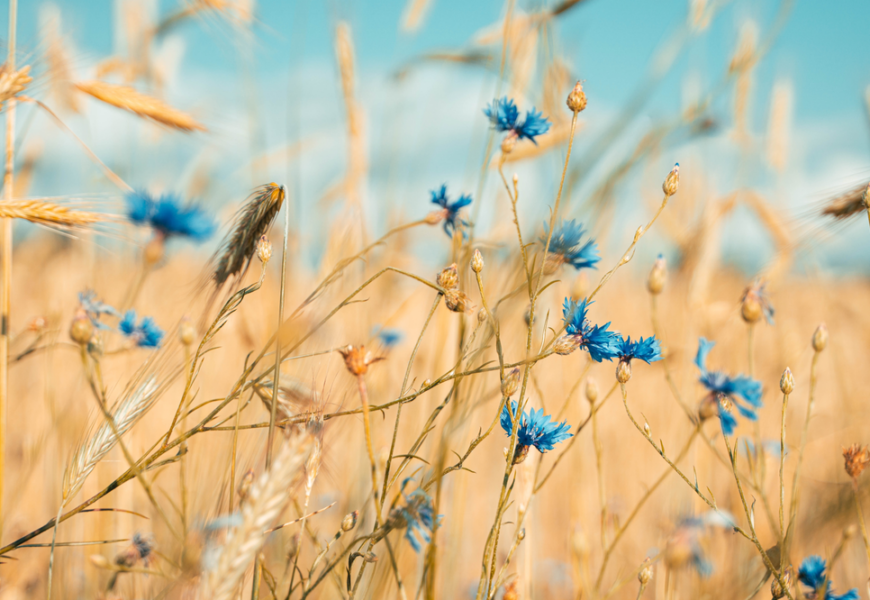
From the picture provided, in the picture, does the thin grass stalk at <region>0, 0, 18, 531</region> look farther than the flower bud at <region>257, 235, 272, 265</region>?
Yes

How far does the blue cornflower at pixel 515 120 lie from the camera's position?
76 centimetres

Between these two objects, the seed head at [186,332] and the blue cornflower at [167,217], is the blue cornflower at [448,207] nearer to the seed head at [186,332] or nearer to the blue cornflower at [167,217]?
the seed head at [186,332]

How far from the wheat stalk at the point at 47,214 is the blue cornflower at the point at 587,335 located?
66 centimetres

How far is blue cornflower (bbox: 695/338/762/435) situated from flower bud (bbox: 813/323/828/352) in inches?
4.2

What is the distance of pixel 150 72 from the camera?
171 cm

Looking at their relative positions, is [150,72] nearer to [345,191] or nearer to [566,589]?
[345,191]

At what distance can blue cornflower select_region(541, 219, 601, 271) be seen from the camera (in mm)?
701

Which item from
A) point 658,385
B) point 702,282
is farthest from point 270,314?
point 658,385

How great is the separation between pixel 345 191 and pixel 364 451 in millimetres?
798

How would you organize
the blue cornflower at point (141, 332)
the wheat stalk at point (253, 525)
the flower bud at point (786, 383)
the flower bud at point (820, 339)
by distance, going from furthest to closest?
1. the blue cornflower at point (141, 332)
2. the flower bud at point (820, 339)
3. the flower bud at point (786, 383)
4. the wheat stalk at point (253, 525)

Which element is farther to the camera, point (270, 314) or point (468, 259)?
point (270, 314)

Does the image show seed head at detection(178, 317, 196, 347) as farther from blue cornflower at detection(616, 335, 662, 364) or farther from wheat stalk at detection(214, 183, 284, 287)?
blue cornflower at detection(616, 335, 662, 364)

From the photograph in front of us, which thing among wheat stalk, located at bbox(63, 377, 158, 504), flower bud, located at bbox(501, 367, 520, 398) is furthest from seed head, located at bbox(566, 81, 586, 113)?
wheat stalk, located at bbox(63, 377, 158, 504)

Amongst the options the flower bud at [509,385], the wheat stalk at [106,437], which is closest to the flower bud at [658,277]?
the flower bud at [509,385]
